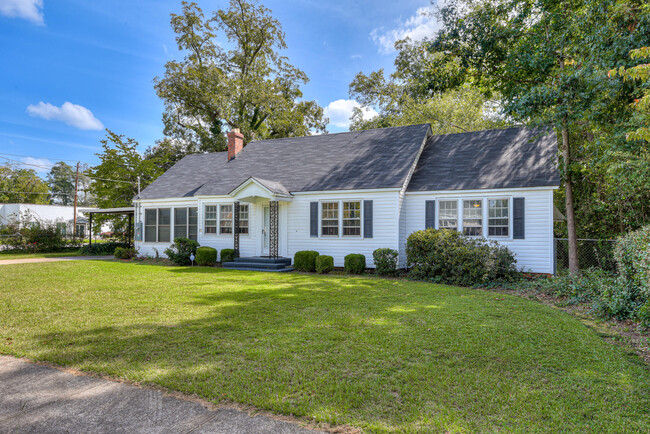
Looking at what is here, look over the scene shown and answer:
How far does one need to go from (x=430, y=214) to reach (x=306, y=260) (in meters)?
4.82

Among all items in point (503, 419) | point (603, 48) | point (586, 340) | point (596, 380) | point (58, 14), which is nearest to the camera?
point (503, 419)

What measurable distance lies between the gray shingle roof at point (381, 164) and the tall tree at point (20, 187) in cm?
4057

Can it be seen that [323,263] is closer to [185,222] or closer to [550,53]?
[185,222]

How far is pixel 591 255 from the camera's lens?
501 inches

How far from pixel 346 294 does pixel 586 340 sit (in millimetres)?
4648

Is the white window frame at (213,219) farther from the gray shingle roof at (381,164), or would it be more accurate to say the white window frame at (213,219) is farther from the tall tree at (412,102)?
the tall tree at (412,102)

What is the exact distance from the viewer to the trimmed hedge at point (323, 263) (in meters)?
12.4

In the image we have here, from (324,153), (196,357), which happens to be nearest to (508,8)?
(324,153)

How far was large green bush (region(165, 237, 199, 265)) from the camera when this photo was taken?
14.9m

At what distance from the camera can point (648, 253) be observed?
17.1 feet

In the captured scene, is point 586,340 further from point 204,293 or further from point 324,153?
point 324,153

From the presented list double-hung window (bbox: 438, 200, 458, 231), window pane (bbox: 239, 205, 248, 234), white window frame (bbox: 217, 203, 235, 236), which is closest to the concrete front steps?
window pane (bbox: 239, 205, 248, 234)

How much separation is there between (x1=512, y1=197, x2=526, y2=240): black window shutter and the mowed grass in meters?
4.20

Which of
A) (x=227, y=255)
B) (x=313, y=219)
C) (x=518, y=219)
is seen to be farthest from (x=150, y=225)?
(x=518, y=219)
